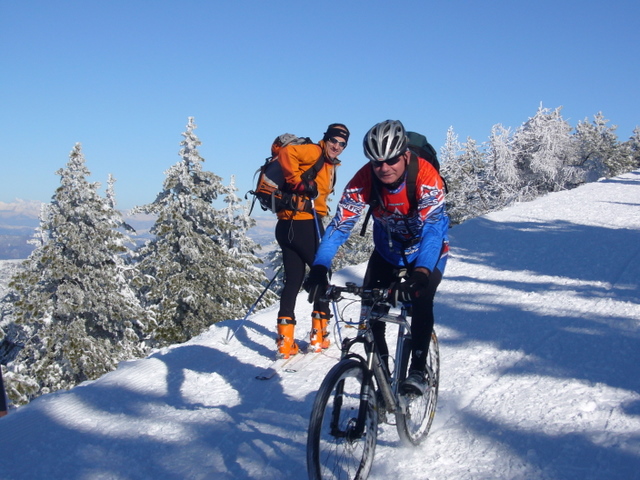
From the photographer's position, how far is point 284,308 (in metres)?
5.82

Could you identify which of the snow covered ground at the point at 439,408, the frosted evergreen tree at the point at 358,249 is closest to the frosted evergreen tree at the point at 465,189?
the frosted evergreen tree at the point at 358,249

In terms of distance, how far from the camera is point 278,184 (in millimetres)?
5762

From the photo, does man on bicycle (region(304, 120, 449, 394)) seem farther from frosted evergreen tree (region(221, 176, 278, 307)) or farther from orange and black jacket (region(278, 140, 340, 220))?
frosted evergreen tree (region(221, 176, 278, 307))

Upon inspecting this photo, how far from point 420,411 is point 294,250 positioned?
236 cm

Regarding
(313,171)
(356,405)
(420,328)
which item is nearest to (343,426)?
(356,405)

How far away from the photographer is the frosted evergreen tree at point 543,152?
39.8 meters

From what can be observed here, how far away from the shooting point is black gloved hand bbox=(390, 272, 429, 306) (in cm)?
314

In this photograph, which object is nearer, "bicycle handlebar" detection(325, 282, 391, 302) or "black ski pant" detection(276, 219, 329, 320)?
"bicycle handlebar" detection(325, 282, 391, 302)

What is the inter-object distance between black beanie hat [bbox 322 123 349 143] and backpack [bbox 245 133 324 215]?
238 millimetres

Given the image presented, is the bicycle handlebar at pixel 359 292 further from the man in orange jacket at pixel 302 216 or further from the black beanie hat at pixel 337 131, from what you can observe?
the black beanie hat at pixel 337 131

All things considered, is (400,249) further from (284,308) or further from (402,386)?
(284,308)

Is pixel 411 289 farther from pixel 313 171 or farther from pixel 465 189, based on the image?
pixel 465 189

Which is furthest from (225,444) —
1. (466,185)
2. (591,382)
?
(466,185)

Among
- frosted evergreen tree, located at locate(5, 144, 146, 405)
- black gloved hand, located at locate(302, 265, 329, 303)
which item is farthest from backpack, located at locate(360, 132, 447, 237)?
frosted evergreen tree, located at locate(5, 144, 146, 405)
